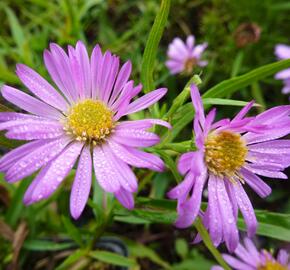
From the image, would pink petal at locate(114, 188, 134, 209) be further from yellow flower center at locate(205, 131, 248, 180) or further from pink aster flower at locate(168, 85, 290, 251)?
yellow flower center at locate(205, 131, 248, 180)

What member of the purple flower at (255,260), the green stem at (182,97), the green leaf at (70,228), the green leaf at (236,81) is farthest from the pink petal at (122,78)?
the purple flower at (255,260)

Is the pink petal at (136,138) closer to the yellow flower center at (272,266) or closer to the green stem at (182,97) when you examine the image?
the green stem at (182,97)

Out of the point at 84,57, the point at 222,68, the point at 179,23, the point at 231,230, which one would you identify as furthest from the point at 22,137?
the point at 179,23

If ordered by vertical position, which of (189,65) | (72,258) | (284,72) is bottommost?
(72,258)

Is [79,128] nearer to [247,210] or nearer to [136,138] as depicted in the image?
[136,138]

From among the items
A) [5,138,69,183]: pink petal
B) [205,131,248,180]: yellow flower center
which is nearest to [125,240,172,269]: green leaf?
[205,131,248,180]: yellow flower center

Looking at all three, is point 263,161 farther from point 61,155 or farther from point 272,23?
point 272,23

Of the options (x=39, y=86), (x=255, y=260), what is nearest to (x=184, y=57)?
(x=255, y=260)
